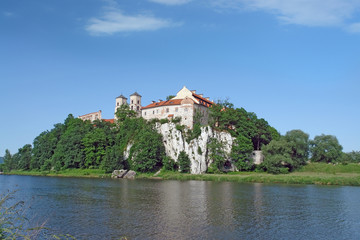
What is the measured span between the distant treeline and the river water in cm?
2759

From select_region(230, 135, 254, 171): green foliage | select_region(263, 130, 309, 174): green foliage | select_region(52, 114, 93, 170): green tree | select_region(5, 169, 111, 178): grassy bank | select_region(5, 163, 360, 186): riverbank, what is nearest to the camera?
select_region(5, 163, 360, 186): riverbank

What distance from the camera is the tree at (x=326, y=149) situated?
64812 mm

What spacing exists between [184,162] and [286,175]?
63.6 feet

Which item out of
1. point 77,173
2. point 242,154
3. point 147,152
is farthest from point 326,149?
point 77,173

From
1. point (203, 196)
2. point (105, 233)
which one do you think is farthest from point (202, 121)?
point (105, 233)

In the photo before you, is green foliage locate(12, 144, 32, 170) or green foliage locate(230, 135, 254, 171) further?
green foliage locate(12, 144, 32, 170)

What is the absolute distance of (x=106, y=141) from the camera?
69500mm

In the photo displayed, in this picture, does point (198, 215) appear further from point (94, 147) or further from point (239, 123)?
point (94, 147)

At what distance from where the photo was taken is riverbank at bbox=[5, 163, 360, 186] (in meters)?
47.4

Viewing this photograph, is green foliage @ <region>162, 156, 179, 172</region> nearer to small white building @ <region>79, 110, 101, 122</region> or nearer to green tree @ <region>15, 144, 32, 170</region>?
small white building @ <region>79, 110, 101, 122</region>

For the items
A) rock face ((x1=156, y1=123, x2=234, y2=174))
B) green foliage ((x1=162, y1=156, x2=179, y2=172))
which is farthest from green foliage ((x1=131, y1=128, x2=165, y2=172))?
rock face ((x1=156, y1=123, x2=234, y2=174))

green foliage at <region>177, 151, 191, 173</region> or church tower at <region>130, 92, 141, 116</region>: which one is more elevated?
church tower at <region>130, 92, 141, 116</region>

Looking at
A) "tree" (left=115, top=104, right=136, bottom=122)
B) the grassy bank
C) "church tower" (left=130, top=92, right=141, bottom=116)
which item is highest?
"church tower" (left=130, top=92, right=141, bottom=116)

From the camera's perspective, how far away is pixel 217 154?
61.8 meters
